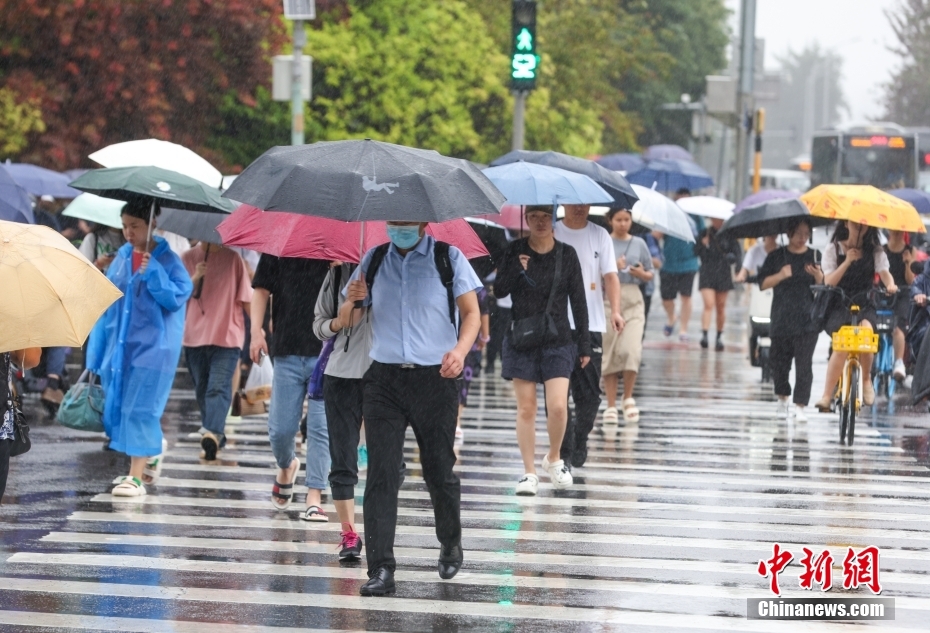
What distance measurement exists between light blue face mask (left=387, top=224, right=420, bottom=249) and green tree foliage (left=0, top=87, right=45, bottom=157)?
14645 mm

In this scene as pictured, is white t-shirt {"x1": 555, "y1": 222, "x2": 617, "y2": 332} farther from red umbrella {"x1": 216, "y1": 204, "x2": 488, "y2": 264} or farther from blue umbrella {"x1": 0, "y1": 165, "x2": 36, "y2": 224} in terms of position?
blue umbrella {"x1": 0, "y1": 165, "x2": 36, "y2": 224}

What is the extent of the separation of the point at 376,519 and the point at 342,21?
791 inches

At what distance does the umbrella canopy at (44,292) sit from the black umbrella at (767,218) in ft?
26.5

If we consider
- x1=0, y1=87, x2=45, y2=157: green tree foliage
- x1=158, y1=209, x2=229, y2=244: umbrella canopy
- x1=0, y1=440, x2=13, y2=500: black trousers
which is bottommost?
x1=0, y1=440, x2=13, y2=500: black trousers

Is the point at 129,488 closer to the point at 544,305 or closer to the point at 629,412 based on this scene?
the point at 544,305

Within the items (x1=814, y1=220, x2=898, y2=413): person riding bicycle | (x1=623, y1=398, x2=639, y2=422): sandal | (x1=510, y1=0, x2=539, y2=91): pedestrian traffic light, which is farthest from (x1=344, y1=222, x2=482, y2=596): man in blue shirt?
(x1=510, y1=0, x2=539, y2=91): pedestrian traffic light

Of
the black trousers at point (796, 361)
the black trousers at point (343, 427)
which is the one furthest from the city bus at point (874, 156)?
the black trousers at point (343, 427)

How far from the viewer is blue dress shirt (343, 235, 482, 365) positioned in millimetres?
7637

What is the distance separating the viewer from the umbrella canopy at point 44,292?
21.8 feet

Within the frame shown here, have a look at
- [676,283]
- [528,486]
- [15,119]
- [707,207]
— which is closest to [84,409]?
[528,486]

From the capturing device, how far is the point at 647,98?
2213 inches

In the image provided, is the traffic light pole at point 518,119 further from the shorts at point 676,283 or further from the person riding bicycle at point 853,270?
the person riding bicycle at point 853,270

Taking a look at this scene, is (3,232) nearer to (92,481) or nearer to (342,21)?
(92,481)

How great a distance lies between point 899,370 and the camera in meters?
16.8
